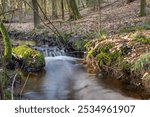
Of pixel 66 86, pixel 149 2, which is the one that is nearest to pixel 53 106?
pixel 66 86

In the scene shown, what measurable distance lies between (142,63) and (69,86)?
261cm

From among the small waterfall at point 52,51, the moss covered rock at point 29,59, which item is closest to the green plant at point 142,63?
the moss covered rock at point 29,59

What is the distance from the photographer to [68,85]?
34.6 feet

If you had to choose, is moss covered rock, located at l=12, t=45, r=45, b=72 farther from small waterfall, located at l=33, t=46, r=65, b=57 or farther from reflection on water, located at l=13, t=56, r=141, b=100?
small waterfall, located at l=33, t=46, r=65, b=57

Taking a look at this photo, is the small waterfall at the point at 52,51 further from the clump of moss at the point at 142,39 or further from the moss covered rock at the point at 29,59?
the clump of moss at the point at 142,39

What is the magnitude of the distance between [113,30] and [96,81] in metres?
6.81

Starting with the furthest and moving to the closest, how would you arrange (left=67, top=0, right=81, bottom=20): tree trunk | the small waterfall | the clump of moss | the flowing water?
(left=67, top=0, right=81, bottom=20): tree trunk
the small waterfall
the clump of moss
the flowing water

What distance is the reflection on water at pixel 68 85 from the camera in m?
9.29

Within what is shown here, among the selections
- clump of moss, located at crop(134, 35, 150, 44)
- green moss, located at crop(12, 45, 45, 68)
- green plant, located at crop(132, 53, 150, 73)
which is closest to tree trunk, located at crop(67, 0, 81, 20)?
green moss, located at crop(12, 45, 45, 68)

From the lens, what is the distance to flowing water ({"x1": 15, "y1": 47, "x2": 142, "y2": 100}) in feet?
30.2

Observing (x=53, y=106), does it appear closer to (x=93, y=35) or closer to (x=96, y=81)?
(x=96, y=81)

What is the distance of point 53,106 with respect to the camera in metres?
3.60

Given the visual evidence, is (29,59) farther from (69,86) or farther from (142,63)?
(142,63)

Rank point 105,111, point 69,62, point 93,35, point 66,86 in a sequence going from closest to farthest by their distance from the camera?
1. point 105,111
2. point 66,86
3. point 69,62
4. point 93,35
